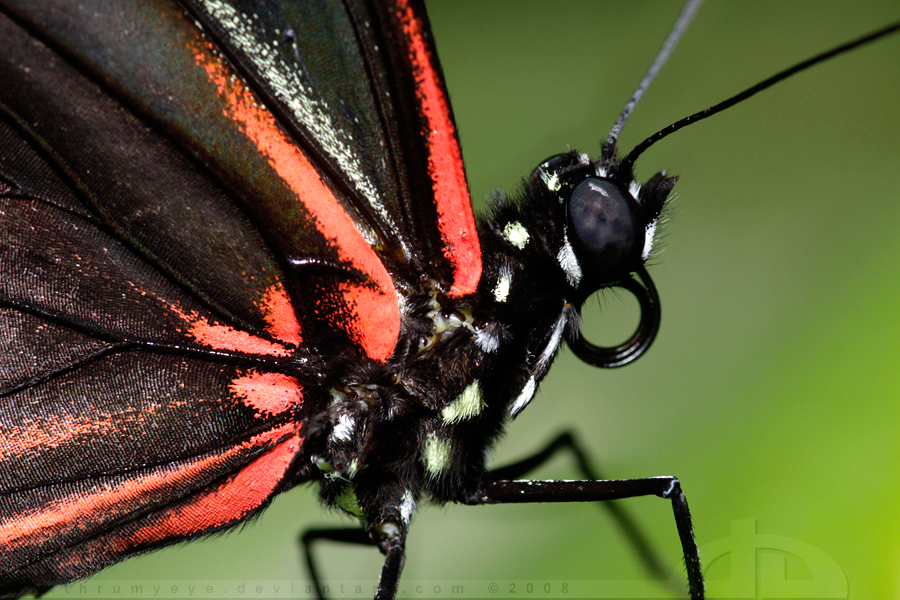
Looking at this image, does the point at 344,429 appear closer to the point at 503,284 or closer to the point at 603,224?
the point at 503,284

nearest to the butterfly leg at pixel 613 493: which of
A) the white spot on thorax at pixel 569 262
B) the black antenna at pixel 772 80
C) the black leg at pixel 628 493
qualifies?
the black leg at pixel 628 493

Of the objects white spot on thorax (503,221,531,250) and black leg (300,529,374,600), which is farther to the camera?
black leg (300,529,374,600)

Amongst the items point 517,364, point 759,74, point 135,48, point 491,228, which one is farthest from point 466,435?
point 759,74

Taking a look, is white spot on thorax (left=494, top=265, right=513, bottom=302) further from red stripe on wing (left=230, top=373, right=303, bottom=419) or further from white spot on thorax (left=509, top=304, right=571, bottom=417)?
red stripe on wing (left=230, top=373, right=303, bottom=419)

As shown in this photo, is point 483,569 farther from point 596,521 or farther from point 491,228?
point 491,228

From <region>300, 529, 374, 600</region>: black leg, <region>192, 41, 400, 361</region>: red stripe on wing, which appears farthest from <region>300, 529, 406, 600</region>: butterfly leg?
<region>192, 41, 400, 361</region>: red stripe on wing
